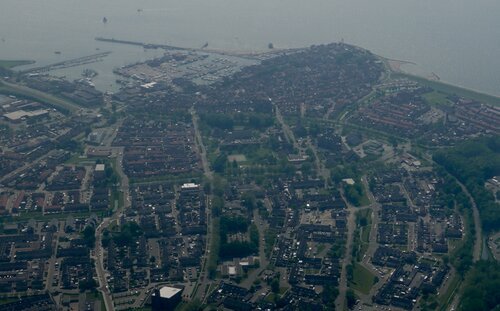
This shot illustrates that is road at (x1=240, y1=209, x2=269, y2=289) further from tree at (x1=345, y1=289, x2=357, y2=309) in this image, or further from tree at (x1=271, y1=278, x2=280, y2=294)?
tree at (x1=345, y1=289, x2=357, y2=309)

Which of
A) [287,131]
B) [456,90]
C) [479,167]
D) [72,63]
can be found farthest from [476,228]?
[72,63]

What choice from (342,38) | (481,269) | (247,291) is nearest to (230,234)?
(247,291)

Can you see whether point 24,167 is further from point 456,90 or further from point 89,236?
point 456,90

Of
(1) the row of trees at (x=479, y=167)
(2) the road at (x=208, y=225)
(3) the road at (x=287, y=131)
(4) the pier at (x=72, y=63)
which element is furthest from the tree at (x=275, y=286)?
(4) the pier at (x=72, y=63)

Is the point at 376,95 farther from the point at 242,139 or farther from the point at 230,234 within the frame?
the point at 230,234

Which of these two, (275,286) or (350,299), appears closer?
(350,299)

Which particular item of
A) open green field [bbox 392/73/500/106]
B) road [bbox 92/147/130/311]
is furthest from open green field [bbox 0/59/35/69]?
open green field [bbox 392/73/500/106]
